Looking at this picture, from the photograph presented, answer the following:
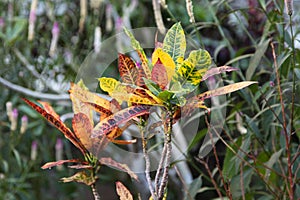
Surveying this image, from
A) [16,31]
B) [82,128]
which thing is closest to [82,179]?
[82,128]

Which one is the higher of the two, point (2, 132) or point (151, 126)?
point (151, 126)

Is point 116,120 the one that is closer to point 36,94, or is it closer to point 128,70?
point 128,70

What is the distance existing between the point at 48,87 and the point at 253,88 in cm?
95

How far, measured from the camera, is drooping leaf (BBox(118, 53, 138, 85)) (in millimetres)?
614

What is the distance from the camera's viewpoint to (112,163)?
66 centimetres

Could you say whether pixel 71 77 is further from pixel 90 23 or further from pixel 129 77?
pixel 129 77

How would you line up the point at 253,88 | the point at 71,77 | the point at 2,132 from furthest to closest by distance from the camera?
the point at 2,132 → the point at 71,77 → the point at 253,88

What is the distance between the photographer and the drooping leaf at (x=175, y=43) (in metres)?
0.59

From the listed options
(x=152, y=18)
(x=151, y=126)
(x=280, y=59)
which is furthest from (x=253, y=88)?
(x=152, y=18)

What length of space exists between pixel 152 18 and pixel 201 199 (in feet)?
2.28

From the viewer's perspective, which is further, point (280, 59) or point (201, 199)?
point (201, 199)

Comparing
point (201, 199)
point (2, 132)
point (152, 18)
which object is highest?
point (152, 18)

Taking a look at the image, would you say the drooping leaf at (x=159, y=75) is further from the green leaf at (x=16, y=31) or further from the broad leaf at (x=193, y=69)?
the green leaf at (x=16, y=31)

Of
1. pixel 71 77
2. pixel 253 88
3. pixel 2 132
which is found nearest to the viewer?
pixel 253 88
